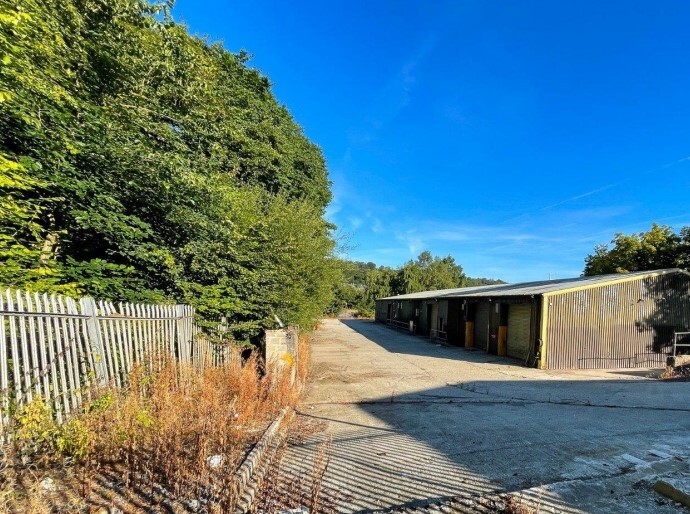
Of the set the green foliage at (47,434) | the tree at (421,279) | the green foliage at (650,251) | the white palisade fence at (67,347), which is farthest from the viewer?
the tree at (421,279)

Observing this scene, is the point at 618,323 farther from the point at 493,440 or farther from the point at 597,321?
the point at 493,440

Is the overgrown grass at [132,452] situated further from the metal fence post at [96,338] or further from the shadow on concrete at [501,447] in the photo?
the shadow on concrete at [501,447]

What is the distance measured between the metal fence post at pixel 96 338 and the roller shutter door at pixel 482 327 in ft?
52.5

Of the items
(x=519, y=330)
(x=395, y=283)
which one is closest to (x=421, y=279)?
(x=395, y=283)

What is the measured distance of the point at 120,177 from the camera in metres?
6.22

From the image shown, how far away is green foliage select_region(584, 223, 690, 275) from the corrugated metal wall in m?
13.8

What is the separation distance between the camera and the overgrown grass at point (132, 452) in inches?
106

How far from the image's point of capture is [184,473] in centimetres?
307

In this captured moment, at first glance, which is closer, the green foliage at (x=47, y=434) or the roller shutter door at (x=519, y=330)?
the green foliage at (x=47, y=434)

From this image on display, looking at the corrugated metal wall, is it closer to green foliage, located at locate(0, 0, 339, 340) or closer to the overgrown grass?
green foliage, located at locate(0, 0, 339, 340)

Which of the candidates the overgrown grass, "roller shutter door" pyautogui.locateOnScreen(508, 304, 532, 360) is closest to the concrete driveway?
the overgrown grass

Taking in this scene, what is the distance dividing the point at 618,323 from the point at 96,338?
16.6m

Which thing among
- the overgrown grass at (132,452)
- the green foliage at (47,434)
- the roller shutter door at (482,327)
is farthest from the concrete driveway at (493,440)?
the roller shutter door at (482,327)

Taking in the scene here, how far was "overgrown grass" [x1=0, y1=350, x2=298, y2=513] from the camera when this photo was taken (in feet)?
8.86
